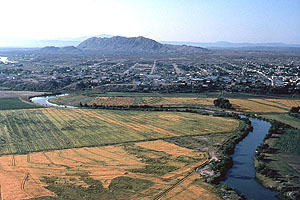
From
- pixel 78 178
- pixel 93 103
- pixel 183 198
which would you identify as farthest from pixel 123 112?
pixel 183 198

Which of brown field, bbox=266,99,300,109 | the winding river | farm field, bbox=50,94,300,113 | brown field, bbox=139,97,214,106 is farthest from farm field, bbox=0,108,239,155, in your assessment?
brown field, bbox=266,99,300,109

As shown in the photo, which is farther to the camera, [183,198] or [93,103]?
[93,103]

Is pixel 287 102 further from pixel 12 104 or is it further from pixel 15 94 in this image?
pixel 15 94

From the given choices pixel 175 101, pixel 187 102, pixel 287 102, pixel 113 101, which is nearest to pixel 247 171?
pixel 187 102

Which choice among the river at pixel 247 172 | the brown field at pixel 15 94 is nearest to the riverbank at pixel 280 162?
the river at pixel 247 172

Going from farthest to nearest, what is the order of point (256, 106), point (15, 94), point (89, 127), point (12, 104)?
point (15, 94) → point (12, 104) → point (256, 106) → point (89, 127)

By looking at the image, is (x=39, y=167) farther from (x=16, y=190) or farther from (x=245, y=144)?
(x=245, y=144)
